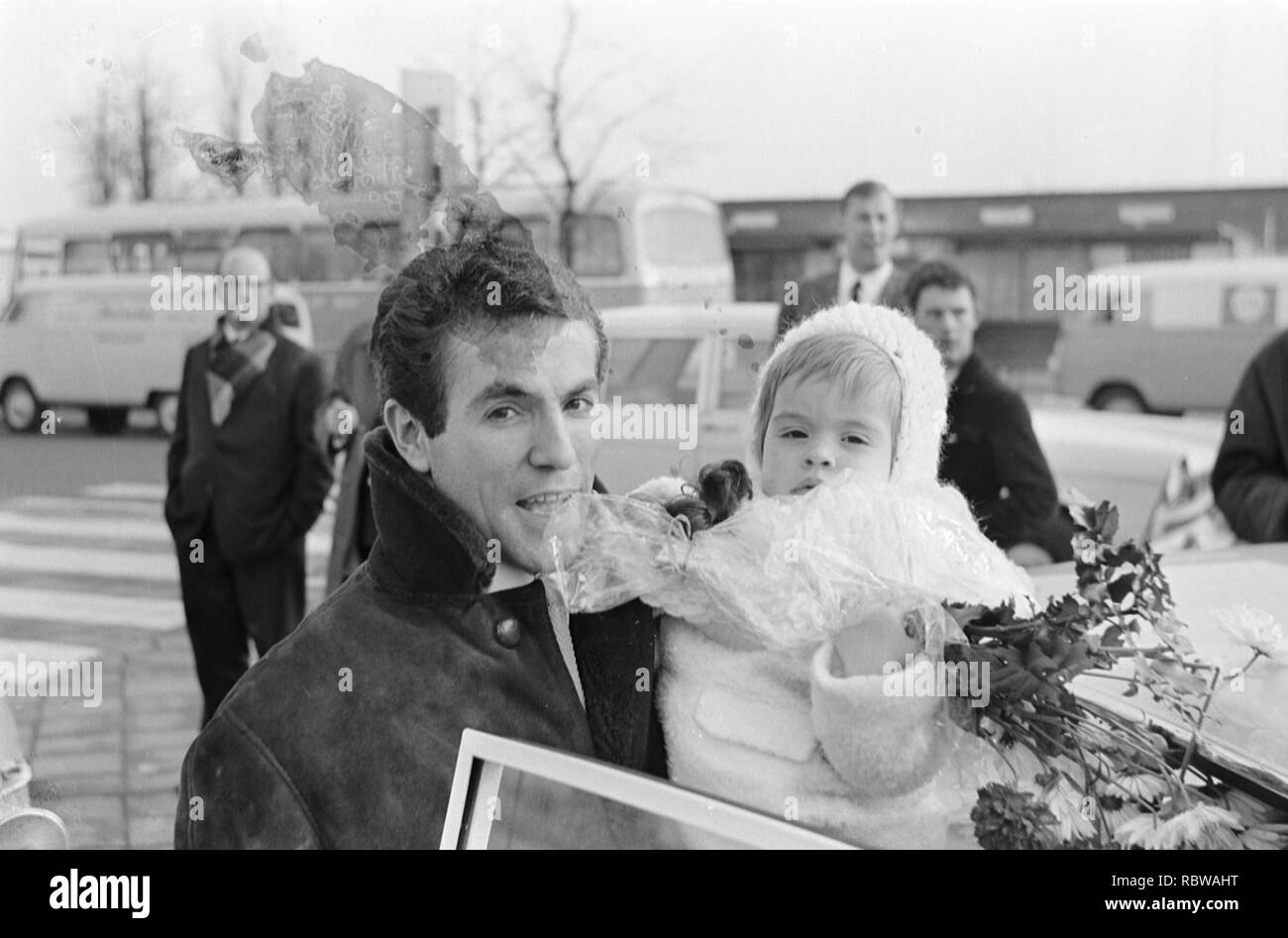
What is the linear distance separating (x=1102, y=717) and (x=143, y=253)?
6.56ft

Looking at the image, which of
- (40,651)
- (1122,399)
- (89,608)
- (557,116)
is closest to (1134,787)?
(557,116)

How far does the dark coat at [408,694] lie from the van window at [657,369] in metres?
0.43

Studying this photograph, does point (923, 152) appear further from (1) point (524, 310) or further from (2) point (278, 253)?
(2) point (278, 253)

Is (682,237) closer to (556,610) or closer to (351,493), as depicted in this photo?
(556,610)

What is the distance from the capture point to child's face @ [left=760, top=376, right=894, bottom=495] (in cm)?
174

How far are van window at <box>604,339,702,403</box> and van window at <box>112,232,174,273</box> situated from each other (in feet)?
3.33

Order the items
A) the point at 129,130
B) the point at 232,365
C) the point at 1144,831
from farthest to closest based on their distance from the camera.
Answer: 1. the point at 232,365
2. the point at 129,130
3. the point at 1144,831

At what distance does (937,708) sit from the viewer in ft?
4.98

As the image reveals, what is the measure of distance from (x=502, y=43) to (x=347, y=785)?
1.14m

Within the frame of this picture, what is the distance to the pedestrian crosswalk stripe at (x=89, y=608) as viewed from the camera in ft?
8.57

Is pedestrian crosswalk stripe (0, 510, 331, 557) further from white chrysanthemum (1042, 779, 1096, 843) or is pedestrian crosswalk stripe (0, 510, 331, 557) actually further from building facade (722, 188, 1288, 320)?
white chrysanthemum (1042, 779, 1096, 843)

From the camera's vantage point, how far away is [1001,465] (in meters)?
2.54
